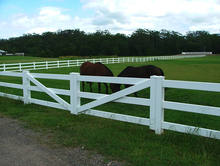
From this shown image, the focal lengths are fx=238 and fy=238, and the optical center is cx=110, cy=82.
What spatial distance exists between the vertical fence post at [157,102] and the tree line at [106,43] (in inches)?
3453

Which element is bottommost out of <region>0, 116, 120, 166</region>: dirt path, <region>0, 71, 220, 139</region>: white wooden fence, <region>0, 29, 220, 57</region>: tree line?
<region>0, 116, 120, 166</region>: dirt path

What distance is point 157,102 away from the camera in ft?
14.7

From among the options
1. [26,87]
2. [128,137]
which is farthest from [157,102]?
[26,87]

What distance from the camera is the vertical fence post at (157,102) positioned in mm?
4422

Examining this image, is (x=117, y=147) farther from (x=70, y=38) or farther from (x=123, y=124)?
(x=70, y=38)

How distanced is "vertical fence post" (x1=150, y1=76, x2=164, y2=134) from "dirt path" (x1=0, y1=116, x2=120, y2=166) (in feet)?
4.64

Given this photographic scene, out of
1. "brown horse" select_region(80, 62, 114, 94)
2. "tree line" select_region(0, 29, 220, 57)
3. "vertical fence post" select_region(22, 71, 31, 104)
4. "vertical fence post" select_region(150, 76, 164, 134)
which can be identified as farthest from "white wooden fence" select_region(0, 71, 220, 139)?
"tree line" select_region(0, 29, 220, 57)

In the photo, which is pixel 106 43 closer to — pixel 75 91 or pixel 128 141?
pixel 75 91

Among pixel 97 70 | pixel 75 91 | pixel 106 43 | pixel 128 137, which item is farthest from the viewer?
pixel 106 43

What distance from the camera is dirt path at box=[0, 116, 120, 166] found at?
3.49 metres

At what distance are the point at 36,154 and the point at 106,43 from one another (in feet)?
310

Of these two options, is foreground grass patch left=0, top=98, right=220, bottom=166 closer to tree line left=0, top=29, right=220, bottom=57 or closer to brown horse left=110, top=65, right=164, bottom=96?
brown horse left=110, top=65, right=164, bottom=96

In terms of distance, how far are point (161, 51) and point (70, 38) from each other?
42.1m

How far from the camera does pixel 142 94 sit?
32.7 feet
